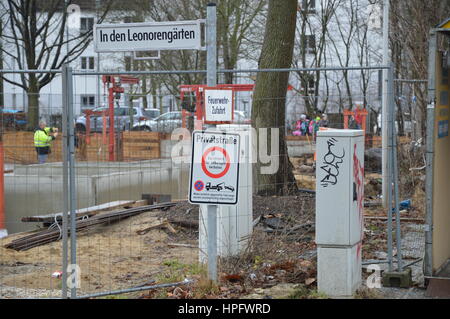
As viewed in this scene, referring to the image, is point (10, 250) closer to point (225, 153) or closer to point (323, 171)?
point (225, 153)

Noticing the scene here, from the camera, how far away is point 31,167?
43.3ft

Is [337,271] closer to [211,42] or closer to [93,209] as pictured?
[211,42]

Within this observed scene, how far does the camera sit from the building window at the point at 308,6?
3659cm

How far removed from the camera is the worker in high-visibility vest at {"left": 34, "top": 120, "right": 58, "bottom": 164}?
12381 millimetres

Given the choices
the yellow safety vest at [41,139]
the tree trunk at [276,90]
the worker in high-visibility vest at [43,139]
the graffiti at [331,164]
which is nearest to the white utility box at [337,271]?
the graffiti at [331,164]

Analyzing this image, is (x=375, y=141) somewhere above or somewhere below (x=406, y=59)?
below

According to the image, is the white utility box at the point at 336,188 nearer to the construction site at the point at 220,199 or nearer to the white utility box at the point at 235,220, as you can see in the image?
the construction site at the point at 220,199

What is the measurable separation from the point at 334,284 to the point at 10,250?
5725 millimetres

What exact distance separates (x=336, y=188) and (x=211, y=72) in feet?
5.33

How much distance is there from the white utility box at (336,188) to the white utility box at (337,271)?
0.09 metres

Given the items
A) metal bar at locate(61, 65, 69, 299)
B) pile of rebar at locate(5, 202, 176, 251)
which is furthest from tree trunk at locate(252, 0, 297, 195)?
metal bar at locate(61, 65, 69, 299)

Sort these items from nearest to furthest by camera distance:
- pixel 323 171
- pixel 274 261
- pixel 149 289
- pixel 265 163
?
1. pixel 323 171
2. pixel 149 289
3. pixel 274 261
4. pixel 265 163

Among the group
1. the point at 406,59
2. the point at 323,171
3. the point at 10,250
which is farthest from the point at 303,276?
the point at 406,59

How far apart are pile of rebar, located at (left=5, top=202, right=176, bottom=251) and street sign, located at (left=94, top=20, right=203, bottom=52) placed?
497cm
